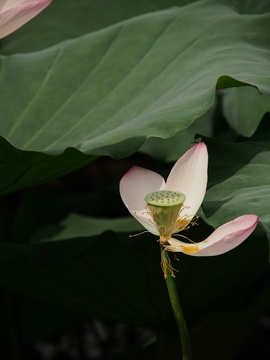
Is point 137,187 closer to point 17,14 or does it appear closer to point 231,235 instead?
point 231,235

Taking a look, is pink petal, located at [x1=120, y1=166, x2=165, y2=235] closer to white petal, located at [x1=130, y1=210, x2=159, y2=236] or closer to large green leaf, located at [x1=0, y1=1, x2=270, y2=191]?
white petal, located at [x1=130, y1=210, x2=159, y2=236]

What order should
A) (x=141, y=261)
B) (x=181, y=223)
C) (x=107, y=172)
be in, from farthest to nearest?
(x=107, y=172)
(x=141, y=261)
(x=181, y=223)

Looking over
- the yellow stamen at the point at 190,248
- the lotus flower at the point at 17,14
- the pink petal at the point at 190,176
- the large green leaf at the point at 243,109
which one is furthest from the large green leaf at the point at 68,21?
the yellow stamen at the point at 190,248

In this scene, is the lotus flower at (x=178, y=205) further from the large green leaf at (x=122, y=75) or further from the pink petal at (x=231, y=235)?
the large green leaf at (x=122, y=75)

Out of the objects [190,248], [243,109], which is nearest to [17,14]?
[190,248]

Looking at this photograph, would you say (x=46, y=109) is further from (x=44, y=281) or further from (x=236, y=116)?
(x=236, y=116)

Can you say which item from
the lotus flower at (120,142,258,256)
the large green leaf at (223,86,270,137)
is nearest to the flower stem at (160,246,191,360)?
the lotus flower at (120,142,258,256)

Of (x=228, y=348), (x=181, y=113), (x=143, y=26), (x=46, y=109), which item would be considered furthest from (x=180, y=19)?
(x=228, y=348)
